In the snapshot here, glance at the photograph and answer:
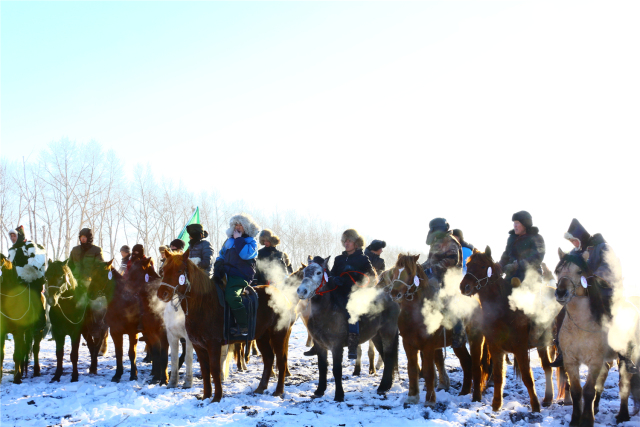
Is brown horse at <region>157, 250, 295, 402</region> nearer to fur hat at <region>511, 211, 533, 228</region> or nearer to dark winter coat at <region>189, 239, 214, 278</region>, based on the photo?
dark winter coat at <region>189, 239, 214, 278</region>

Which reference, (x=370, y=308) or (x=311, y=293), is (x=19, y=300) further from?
(x=370, y=308)

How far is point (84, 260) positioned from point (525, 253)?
906 centimetres

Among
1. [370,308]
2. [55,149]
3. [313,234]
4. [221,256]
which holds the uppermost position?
[55,149]

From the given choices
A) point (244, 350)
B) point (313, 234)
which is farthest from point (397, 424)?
point (313, 234)

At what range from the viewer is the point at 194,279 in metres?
6.87

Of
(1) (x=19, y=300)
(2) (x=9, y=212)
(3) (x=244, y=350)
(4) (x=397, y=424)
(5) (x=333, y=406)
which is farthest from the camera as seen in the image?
(2) (x=9, y=212)

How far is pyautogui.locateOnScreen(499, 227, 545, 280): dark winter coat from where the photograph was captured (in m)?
6.91

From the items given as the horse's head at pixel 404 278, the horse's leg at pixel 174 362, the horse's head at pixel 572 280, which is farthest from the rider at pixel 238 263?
the horse's head at pixel 572 280

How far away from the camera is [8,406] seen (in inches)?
263

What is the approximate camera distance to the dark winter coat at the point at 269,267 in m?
8.67

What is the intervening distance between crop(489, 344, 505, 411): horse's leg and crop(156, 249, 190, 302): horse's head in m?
4.79

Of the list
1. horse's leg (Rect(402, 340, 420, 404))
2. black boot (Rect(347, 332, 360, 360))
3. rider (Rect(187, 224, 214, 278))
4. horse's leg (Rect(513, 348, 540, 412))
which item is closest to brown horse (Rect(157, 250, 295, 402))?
rider (Rect(187, 224, 214, 278))

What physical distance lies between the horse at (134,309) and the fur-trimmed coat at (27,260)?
45.5 inches

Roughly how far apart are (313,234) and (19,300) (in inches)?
1964
